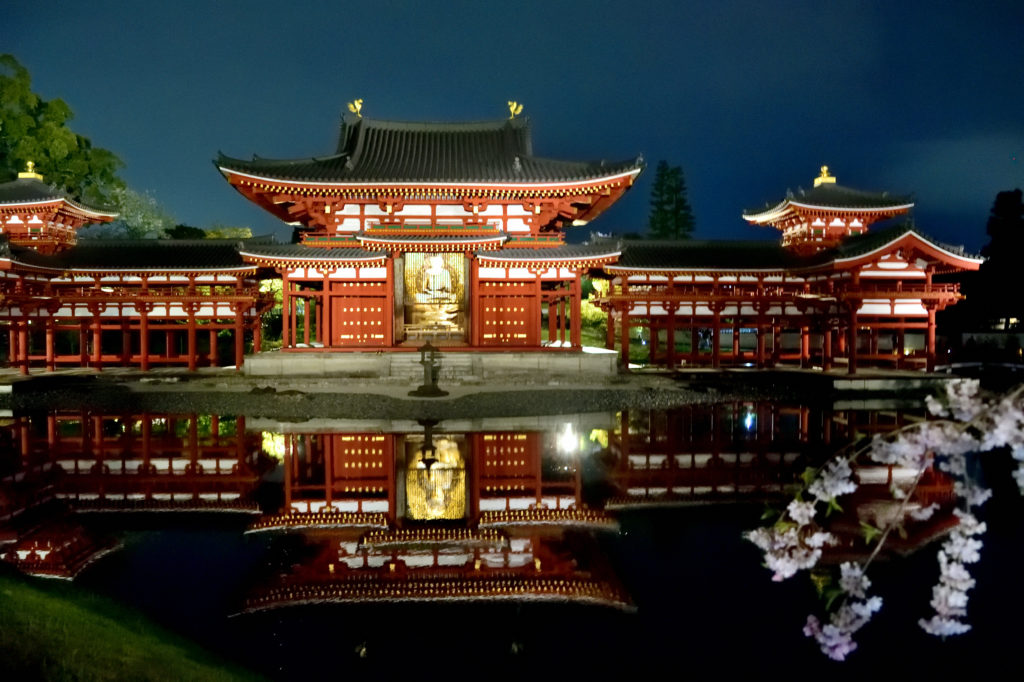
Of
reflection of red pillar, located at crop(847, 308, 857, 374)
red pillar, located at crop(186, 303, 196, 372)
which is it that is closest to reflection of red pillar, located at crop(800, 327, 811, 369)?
reflection of red pillar, located at crop(847, 308, 857, 374)

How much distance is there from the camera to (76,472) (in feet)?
37.4

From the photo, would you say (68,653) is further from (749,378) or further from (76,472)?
(749,378)

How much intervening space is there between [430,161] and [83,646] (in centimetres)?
2435

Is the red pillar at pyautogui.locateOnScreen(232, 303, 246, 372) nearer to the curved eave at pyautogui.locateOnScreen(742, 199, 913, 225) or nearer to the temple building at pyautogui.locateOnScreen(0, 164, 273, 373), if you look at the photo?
the temple building at pyautogui.locateOnScreen(0, 164, 273, 373)

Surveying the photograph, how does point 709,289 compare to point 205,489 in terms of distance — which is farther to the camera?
point 709,289

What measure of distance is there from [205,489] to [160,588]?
4.11m

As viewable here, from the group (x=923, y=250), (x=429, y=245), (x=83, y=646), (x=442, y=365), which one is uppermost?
(x=429, y=245)

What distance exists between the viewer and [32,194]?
28.0 meters

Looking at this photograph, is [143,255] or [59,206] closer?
[143,255]

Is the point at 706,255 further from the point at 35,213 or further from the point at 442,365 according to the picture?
the point at 35,213

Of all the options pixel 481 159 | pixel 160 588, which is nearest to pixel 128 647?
pixel 160 588

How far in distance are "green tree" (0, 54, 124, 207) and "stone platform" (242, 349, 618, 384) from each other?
18047 millimetres

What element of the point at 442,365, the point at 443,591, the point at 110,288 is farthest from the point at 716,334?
the point at 110,288

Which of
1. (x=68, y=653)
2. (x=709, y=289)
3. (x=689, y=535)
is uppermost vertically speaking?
(x=709, y=289)
